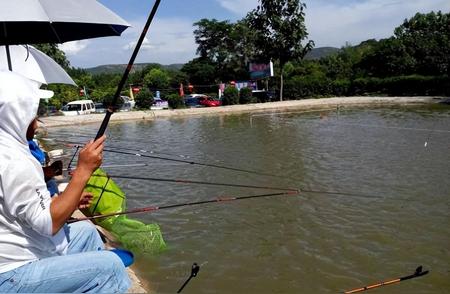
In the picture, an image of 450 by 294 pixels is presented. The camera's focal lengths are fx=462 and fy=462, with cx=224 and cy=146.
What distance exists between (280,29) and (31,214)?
38.5 m

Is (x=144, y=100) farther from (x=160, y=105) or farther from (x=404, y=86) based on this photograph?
(x=404, y=86)

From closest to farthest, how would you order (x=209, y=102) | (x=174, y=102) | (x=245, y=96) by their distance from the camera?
(x=174, y=102)
(x=245, y=96)
(x=209, y=102)

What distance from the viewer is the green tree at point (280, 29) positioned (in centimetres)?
3878

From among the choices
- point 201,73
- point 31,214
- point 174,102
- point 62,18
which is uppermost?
point 201,73

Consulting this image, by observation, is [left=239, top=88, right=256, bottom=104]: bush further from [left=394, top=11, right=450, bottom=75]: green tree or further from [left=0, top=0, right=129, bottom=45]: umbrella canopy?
[left=0, top=0, right=129, bottom=45]: umbrella canopy

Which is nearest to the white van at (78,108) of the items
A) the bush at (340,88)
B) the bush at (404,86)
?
the bush at (340,88)

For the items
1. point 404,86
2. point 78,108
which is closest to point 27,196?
point 78,108

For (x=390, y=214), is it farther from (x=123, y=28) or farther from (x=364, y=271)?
(x=123, y=28)

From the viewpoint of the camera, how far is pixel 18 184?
6.79ft

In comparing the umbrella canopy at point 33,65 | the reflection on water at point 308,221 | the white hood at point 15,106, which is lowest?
the reflection on water at point 308,221

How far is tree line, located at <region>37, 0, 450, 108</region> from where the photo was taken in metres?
39.1

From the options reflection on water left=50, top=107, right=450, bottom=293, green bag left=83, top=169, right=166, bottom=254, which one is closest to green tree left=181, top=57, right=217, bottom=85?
reflection on water left=50, top=107, right=450, bottom=293

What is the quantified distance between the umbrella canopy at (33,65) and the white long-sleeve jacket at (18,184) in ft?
18.6

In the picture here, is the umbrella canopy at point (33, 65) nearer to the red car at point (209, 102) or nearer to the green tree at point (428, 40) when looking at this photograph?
the red car at point (209, 102)
